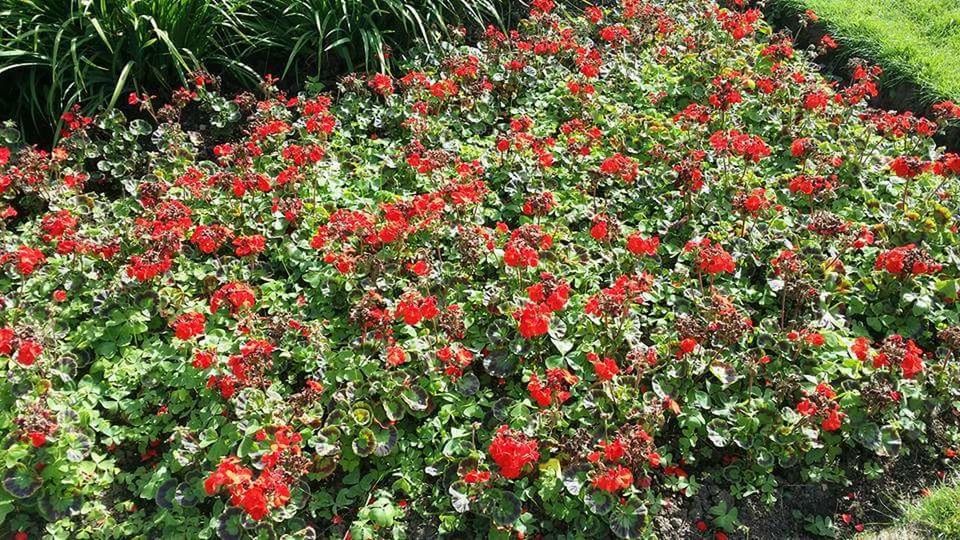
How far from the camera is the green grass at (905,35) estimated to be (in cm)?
572

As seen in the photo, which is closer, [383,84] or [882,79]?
[383,84]

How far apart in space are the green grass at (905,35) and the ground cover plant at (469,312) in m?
0.69

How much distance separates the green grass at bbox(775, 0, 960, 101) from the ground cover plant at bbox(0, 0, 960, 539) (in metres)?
0.69

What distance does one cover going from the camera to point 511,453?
2.98 meters

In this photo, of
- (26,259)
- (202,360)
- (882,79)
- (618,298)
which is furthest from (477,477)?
(882,79)

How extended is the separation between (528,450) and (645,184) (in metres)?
2.22

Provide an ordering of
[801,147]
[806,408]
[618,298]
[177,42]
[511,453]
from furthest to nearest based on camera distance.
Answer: [177,42] < [801,147] < [618,298] < [806,408] < [511,453]

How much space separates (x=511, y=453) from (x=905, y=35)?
5.17 metres

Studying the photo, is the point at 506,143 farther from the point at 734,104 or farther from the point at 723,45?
A: the point at 723,45

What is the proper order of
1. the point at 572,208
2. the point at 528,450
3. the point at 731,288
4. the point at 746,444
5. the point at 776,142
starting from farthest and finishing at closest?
the point at 776,142 → the point at 572,208 → the point at 731,288 → the point at 746,444 → the point at 528,450

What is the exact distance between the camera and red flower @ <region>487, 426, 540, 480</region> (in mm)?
2973

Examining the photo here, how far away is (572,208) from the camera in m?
4.60

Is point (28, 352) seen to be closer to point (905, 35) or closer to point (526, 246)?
point (526, 246)

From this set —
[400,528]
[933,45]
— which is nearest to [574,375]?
[400,528]
